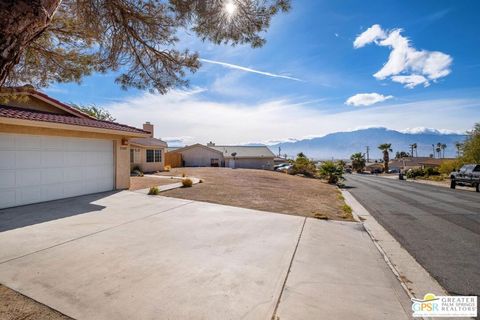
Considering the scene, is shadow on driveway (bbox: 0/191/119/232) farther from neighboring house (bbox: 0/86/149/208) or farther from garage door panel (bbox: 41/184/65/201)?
neighboring house (bbox: 0/86/149/208)

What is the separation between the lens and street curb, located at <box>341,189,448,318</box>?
3.84m

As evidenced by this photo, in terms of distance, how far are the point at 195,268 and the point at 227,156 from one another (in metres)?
41.0

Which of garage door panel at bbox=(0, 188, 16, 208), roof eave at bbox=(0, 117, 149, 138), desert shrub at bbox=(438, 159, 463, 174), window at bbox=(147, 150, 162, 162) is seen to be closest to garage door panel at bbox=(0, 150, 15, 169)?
garage door panel at bbox=(0, 188, 16, 208)

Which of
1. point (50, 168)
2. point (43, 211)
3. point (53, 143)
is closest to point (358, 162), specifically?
point (53, 143)

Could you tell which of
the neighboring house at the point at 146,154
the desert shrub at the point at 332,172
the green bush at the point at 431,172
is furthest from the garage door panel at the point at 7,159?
the green bush at the point at 431,172

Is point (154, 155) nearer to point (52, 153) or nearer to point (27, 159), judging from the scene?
point (52, 153)

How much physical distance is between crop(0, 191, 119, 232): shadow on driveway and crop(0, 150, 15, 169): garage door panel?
1380 millimetres

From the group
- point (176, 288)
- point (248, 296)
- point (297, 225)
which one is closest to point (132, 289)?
point (176, 288)

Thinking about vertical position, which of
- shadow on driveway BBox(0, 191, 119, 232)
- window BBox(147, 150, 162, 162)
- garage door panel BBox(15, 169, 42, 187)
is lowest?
shadow on driveway BBox(0, 191, 119, 232)

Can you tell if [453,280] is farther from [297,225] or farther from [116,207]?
[116,207]

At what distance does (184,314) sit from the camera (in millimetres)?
→ 2986

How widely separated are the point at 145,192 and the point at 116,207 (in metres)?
3.05

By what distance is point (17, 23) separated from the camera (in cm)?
246
